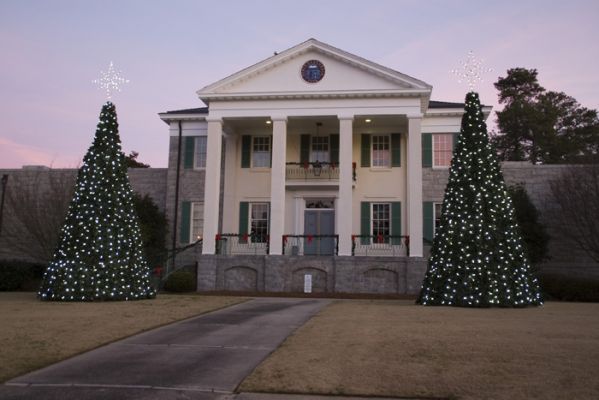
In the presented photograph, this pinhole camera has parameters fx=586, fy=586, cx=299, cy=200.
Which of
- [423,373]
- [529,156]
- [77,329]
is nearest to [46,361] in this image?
[77,329]

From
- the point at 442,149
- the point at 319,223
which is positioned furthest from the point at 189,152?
the point at 442,149

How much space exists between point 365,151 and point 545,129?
845 inches

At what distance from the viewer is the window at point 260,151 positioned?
1061 inches

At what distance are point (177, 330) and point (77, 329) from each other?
1.73 metres

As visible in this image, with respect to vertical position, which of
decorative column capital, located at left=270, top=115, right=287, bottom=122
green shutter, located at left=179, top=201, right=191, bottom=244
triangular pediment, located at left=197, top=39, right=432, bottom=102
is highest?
triangular pediment, located at left=197, top=39, right=432, bottom=102

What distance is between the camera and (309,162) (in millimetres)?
26188

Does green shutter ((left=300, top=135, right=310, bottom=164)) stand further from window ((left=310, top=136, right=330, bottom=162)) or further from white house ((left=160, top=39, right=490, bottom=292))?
window ((left=310, top=136, right=330, bottom=162))

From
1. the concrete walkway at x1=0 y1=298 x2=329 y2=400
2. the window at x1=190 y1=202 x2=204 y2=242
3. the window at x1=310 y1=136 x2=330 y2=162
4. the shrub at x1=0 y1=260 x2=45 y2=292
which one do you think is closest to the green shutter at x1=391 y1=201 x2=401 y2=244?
the window at x1=310 y1=136 x2=330 y2=162

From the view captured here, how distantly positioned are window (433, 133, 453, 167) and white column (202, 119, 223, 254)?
9544 mm

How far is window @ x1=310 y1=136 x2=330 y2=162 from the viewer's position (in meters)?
26.6

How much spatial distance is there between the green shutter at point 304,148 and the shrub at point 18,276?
12.3 metres

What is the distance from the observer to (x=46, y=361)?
765cm

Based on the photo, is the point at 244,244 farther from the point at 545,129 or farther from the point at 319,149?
the point at 545,129

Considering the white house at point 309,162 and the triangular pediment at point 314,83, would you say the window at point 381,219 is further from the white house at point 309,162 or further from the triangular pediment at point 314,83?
the triangular pediment at point 314,83
